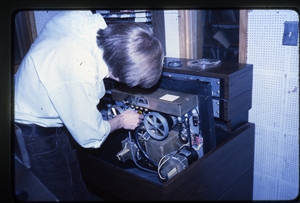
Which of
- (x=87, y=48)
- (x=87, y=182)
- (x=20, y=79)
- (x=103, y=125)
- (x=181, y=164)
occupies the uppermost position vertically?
(x=87, y=48)

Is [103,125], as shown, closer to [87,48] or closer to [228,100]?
[87,48]

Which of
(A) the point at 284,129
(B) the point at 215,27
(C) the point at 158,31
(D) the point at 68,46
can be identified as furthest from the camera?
(B) the point at 215,27

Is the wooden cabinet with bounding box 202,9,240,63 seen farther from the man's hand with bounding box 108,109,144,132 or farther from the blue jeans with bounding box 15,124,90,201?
the blue jeans with bounding box 15,124,90,201

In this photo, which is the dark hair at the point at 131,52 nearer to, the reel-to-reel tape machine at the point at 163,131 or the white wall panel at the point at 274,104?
the reel-to-reel tape machine at the point at 163,131

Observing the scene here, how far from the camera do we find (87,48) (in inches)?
48.7

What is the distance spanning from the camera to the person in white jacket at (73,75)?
120cm

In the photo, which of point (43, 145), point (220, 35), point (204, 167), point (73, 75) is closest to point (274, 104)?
point (204, 167)

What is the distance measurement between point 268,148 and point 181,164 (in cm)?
70

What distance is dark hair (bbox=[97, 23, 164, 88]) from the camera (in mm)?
1261

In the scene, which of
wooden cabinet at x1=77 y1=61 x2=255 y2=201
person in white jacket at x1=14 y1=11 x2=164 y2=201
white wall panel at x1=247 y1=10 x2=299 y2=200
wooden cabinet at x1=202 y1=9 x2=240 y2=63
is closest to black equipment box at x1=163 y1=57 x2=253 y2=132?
wooden cabinet at x1=77 y1=61 x2=255 y2=201

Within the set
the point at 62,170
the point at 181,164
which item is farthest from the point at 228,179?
the point at 62,170

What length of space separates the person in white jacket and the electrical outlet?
682 mm

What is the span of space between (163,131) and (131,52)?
0.41 metres

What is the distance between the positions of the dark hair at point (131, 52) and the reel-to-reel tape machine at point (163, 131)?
165 mm
